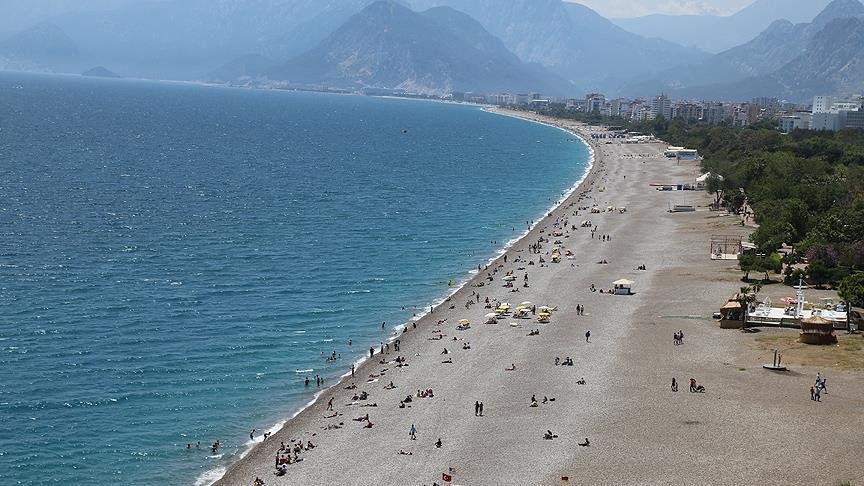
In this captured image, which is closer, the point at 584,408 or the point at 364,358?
the point at 584,408

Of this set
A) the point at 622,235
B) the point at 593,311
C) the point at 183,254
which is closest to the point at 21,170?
the point at 183,254

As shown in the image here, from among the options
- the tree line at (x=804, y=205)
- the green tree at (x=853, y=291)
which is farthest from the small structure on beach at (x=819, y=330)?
the tree line at (x=804, y=205)

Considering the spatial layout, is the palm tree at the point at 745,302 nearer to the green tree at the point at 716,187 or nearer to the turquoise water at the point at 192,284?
the turquoise water at the point at 192,284

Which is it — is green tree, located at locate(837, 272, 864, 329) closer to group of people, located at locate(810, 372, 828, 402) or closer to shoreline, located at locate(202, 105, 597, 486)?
group of people, located at locate(810, 372, 828, 402)

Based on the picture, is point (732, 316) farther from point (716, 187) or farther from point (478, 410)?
point (716, 187)

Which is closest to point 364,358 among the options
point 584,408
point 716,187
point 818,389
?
point 584,408

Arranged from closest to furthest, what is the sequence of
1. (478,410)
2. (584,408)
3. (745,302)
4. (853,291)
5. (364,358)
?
1. (478,410)
2. (584,408)
3. (364,358)
4. (853,291)
5. (745,302)
